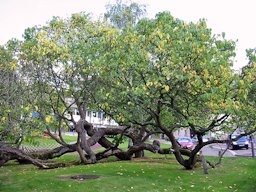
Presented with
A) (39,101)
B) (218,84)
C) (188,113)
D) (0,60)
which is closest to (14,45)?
(0,60)

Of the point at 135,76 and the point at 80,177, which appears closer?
the point at 80,177

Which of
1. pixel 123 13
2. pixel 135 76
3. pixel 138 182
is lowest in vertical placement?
pixel 138 182

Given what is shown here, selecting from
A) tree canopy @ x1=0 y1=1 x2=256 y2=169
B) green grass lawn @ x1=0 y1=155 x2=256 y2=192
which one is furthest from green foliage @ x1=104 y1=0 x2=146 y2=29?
green grass lawn @ x1=0 y1=155 x2=256 y2=192

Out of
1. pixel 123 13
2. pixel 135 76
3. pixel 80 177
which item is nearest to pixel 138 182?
pixel 80 177

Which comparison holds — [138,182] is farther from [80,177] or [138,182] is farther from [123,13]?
[123,13]

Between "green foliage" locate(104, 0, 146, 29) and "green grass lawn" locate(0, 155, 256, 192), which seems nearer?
"green grass lawn" locate(0, 155, 256, 192)

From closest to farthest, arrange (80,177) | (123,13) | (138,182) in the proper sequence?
(138,182) → (80,177) → (123,13)

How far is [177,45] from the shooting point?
12852 mm

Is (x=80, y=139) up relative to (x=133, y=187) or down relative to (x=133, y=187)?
up

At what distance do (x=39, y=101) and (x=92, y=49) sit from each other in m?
4.65

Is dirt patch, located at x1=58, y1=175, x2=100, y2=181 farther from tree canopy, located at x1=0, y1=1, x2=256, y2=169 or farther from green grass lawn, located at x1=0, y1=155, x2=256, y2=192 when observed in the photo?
→ tree canopy, located at x1=0, y1=1, x2=256, y2=169

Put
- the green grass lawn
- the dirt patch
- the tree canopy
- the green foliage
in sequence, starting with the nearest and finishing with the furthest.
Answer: the green grass lawn → the tree canopy → the dirt patch → the green foliage

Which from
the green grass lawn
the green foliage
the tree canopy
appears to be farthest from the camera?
the green foliage

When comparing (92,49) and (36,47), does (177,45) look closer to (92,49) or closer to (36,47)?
(92,49)
